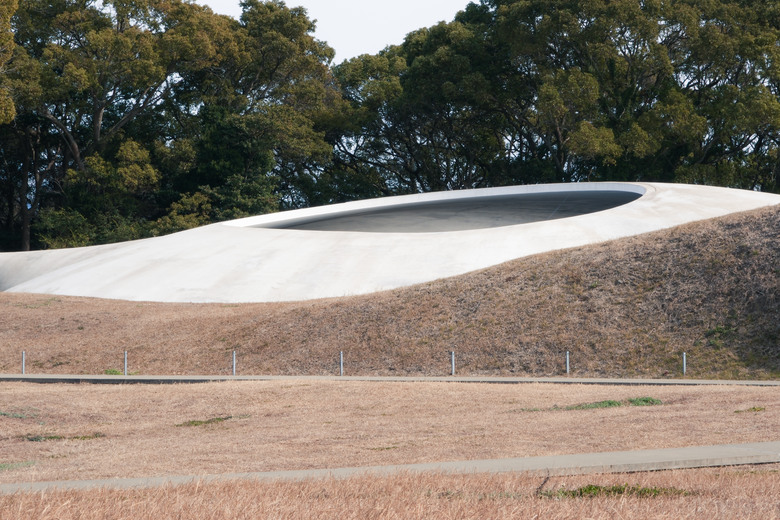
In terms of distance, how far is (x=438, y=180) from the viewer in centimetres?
6650

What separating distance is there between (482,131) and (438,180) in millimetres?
5172

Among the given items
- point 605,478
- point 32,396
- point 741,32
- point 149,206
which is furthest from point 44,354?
point 741,32

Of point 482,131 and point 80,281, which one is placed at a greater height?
point 482,131

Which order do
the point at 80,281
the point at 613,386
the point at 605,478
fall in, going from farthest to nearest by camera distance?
the point at 80,281 < the point at 613,386 < the point at 605,478

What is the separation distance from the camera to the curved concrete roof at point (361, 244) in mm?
33094

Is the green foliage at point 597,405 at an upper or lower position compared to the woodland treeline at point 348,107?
lower

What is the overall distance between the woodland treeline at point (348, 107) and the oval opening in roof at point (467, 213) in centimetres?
1163

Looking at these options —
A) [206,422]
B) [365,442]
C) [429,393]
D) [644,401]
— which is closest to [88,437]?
[206,422]

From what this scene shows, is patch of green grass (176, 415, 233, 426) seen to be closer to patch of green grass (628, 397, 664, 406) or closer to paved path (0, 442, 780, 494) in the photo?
paved path (0, 442, 780, 494)

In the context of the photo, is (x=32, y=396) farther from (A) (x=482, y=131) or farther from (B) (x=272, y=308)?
(A) (x=482, y=131)

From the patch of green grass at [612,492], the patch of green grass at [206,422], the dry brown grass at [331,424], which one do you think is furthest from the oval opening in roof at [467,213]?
the patch of green grass at [612,492]

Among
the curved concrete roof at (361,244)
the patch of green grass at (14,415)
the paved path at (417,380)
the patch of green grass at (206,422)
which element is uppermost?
the curved concrete roof at (361,244)

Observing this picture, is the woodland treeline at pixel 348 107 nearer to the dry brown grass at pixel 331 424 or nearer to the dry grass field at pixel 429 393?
the dry grass field at pixel 429 393

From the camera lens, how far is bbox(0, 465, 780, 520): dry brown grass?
19.5 feet
